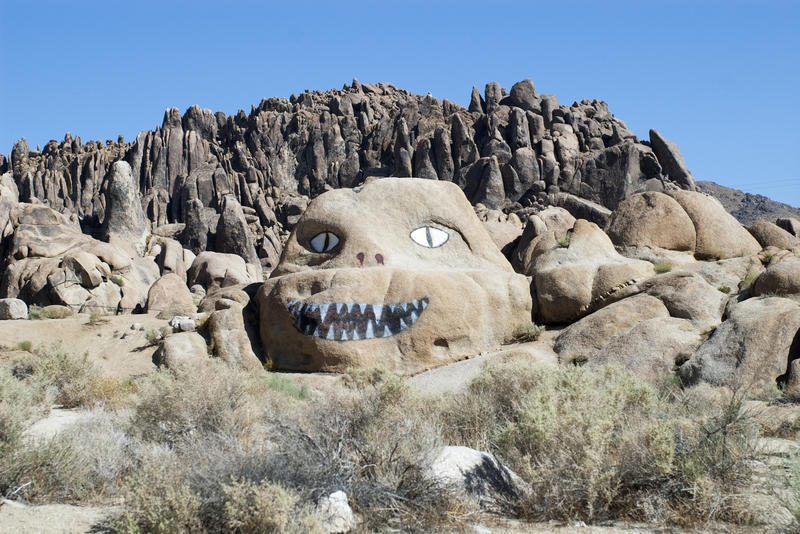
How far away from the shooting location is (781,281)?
11.8 meters

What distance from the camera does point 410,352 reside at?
13.7m

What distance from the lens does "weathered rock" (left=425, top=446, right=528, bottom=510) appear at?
232 inches

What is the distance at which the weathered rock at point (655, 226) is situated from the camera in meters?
16.9

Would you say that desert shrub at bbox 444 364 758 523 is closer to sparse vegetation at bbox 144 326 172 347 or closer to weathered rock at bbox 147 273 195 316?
sparse vegetation at bbox 144 326 172 347

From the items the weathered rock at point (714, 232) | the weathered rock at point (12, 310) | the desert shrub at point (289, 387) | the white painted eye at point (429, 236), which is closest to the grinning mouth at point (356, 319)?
the desert shrub at point (289, 387)

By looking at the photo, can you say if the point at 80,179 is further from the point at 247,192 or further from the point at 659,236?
the point at 659,236

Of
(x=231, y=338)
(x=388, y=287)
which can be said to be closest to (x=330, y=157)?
(x=231, y=338)

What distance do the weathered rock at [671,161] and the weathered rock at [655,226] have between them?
44.3 metres

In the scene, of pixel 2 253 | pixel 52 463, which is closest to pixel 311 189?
pixel 2 253

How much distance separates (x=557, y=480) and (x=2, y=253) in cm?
3867

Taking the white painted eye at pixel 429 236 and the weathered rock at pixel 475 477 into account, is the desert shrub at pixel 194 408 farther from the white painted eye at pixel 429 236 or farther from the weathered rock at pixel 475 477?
the white painted eye at pixel 429 236

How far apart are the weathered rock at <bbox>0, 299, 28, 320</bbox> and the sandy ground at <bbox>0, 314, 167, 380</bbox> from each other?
12.9 ft

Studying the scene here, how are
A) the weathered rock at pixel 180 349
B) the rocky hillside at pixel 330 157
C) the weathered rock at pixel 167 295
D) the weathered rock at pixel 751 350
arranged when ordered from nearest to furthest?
the weathered rock at pixel 751 350, the weathered rock at pixel 180 349, the weathered rock at pixel 167 295, the rocky hillside at pixel 330 157

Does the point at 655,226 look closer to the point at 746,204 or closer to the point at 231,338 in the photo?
the point at 231,338
